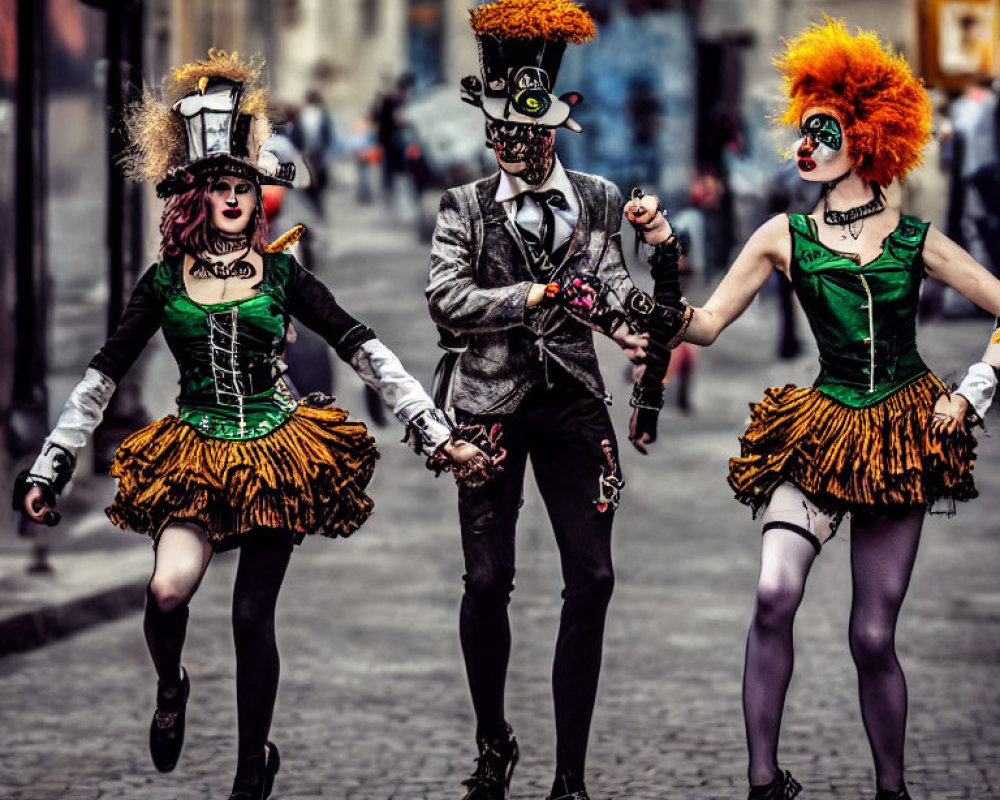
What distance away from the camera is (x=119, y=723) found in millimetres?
9039

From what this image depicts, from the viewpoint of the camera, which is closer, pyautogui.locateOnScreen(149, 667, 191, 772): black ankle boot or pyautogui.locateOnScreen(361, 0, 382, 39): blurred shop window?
pyautogui.locateOnScreen(149, 667, 191, 772): black ankle boot

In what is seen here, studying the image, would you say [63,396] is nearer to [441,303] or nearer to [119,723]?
[119,723]

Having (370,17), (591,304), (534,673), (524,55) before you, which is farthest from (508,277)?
(370,17)

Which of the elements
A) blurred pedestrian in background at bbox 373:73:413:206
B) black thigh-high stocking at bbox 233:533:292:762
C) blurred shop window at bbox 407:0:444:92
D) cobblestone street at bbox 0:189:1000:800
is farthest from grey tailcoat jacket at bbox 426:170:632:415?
blurred shop window at bbox 407:0:444:92

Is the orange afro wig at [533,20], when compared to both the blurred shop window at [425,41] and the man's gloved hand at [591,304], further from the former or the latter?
the blurred shop window at [425,41]

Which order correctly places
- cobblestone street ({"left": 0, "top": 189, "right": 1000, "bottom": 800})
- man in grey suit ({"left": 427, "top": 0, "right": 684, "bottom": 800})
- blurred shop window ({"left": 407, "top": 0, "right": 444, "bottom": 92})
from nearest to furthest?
man in grey suit ({"left": 427, "top": 0, "right": 684, "bottom": 800}), cobblestone street ({"left": 0, "top": 189, "right": 1000, "bottom": 800}), blurred shop window ({"left": 407, "top": 0, "right": 444, "bottom": 92})

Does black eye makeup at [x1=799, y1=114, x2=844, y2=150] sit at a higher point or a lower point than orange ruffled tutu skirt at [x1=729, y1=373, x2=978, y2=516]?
higher

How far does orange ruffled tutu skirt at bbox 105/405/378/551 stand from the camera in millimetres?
6566

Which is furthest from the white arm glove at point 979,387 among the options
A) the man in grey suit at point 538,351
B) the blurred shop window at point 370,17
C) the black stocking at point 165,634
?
the blurred shop window at point 370,17

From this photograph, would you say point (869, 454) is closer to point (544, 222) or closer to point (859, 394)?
point (859, 394)

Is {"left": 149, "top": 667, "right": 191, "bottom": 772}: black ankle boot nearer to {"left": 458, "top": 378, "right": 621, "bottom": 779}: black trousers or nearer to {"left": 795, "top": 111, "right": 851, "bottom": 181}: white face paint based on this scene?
{"left": 458, "top": 378, "right": 621, "bottom": 779}: black trousers

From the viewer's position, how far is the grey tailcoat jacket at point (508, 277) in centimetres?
686

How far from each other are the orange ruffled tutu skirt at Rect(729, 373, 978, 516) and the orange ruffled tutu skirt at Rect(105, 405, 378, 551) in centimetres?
123

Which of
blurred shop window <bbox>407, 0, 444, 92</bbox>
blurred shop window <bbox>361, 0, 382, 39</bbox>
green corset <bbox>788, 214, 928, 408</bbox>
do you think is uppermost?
blurred shop window <bbox>361, 0, 382, 39</bbox>
